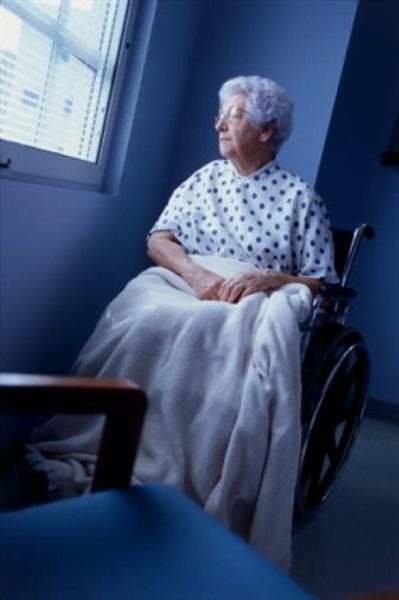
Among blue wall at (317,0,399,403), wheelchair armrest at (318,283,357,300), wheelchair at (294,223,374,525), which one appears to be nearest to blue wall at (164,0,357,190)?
blue wall at (317,0,399,403)

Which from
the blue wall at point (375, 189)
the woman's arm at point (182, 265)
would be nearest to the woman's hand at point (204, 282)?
the woman's arm at point (182, 265)

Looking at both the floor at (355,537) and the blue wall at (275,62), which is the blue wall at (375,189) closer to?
the blue wall at (275,62)

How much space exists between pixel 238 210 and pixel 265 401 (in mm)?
693

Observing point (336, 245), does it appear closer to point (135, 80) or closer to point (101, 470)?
point (135, 80)

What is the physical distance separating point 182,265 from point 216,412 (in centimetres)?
52

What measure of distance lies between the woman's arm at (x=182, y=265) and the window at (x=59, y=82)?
0.29 metres

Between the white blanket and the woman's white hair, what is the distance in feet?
2.01

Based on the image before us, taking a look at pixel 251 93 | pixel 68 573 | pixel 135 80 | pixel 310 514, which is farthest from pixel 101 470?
pixel 135 80

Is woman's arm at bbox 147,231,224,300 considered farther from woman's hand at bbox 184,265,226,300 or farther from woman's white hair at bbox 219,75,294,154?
woman's white hair at bbox 219,75,294,154

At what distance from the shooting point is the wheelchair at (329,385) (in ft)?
5.29

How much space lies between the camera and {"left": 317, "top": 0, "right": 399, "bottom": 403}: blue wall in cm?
280

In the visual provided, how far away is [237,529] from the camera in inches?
55.4

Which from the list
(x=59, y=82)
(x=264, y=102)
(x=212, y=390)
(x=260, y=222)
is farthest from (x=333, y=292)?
(x=59, y=82)

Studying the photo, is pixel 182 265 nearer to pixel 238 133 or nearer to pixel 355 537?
pixel 238 133
